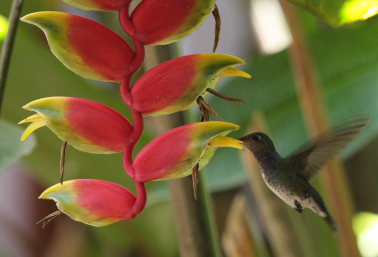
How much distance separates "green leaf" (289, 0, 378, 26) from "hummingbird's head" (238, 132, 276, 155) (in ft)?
0.34

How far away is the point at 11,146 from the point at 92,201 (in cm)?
14

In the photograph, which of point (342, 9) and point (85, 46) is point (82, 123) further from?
point (342, 9)

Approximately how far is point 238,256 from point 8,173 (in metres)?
1.27

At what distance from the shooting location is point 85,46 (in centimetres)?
42

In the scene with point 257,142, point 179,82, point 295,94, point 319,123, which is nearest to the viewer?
point 179,82

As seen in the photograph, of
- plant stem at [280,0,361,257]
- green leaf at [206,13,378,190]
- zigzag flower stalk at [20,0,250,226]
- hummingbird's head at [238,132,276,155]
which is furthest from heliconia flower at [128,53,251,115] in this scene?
green leaf at [206,13,378,190]

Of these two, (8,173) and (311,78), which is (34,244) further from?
(311,78)

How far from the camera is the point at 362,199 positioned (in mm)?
1443

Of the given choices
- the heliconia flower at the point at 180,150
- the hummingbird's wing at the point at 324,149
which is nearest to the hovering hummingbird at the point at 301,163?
the hummingbird's wing at the point at 324,149

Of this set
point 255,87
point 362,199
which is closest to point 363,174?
point 362,199

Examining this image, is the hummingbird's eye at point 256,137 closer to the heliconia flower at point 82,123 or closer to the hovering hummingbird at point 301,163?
the hovering hummingbird at point 301,163

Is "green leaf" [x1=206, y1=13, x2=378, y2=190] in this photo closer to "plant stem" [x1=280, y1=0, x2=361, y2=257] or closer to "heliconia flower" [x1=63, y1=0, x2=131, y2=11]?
"plant stem" [x1=280, y1=0, x2=361, y2=257]

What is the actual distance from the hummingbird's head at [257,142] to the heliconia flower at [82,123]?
0.41 ft

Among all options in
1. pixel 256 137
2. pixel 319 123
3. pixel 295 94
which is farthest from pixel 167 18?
pixel 295 94
